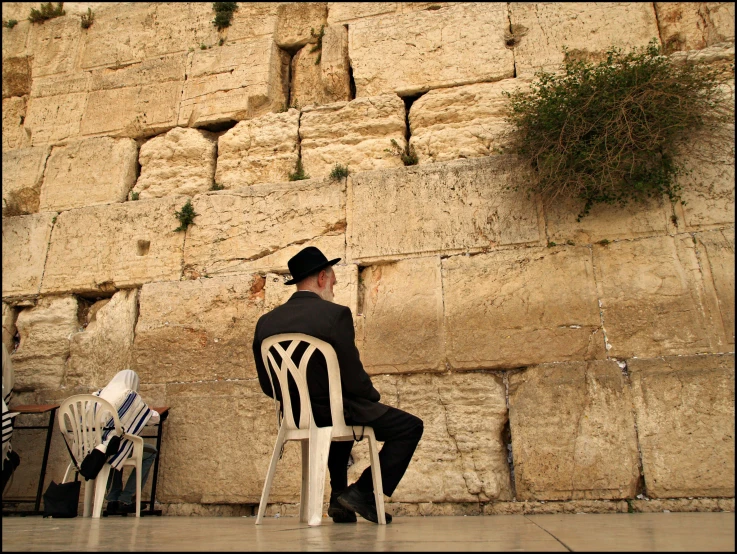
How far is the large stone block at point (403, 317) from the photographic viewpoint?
4.37 meters

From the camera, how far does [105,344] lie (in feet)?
16.5

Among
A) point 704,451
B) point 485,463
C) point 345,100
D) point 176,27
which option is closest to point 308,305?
point 485,463

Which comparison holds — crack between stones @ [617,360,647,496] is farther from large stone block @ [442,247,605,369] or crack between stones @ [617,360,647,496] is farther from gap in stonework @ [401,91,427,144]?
gap in stonework @ [401,91,427,144]

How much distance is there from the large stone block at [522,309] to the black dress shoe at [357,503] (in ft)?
5.19

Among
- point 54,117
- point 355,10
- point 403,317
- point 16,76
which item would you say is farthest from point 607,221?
point 16,76

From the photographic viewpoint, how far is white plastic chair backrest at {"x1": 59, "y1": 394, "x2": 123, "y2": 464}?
379 centimetres

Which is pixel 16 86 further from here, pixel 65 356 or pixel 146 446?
pixel 146 446

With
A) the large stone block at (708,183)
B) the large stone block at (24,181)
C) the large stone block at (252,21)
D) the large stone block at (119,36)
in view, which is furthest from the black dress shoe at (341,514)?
the large stone block at (119,36)

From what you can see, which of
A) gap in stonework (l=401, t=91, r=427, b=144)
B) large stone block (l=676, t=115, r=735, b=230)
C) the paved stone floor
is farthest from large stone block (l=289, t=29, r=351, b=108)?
the paved stone floor

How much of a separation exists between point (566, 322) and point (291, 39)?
12.1 ft

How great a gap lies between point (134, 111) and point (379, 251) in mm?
2908

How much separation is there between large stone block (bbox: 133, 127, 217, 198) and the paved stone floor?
3.19m

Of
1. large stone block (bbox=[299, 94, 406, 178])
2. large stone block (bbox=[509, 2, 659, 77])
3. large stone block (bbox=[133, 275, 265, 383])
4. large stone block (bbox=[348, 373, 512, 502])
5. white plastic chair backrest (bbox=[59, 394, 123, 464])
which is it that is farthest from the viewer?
large stone block (bbox=[299, 94, 406, 178])

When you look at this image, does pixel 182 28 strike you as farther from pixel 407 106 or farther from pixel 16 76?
pixel 407 106
